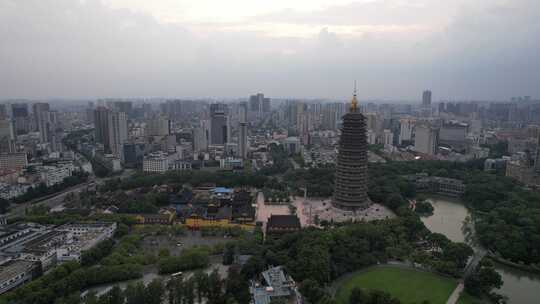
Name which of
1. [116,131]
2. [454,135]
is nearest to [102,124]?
[116,131]

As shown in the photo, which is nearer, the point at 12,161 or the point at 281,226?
the point at 281,226

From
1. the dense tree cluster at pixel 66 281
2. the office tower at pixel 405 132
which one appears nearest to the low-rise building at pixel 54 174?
the dense tree cluster at pixel 66 281

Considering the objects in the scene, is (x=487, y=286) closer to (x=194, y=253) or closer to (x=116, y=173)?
(x=194, y=253)

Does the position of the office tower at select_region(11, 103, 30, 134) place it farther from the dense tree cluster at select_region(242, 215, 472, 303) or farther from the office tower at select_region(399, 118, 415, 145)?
the office tower at select_region(399, 118, 415, 145)

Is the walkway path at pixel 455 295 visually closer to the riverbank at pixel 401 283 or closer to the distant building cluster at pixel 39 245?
the riverbank at pixel 401 283

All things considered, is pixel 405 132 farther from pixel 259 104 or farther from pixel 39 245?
pixel 259 104

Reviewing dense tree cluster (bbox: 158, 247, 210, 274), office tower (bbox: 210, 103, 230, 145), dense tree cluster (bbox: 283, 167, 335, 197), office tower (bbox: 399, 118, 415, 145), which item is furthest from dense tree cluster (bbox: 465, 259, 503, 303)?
office tower (bbox: 399, 118, 415, 145)
